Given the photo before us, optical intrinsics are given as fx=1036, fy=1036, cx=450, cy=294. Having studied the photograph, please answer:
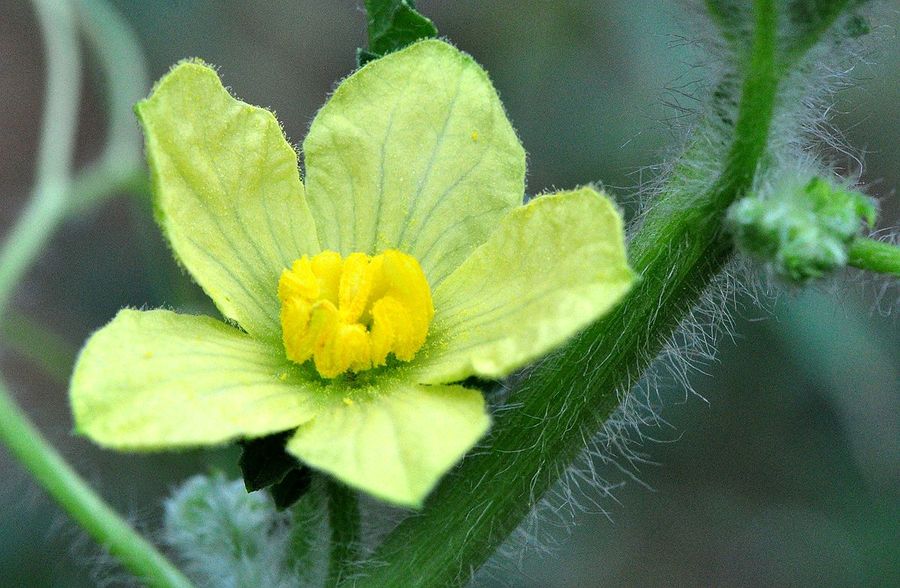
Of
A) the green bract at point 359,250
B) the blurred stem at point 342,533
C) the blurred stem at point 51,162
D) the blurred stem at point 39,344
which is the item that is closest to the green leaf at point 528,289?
the green bract at point 359,250

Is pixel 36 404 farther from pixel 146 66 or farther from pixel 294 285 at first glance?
pixel 294 285

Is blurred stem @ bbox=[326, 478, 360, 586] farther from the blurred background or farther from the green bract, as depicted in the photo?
the blurred background

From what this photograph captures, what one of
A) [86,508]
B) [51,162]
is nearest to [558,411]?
[86,508]

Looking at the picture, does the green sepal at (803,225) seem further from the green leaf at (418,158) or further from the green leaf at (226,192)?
the green leaf at (226,192)

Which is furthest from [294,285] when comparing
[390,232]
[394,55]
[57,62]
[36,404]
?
[36,404]

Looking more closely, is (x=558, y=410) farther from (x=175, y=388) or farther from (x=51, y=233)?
(x=51, y=233)

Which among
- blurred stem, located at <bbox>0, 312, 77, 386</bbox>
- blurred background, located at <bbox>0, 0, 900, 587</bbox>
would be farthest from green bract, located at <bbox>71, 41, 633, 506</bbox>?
blurred stem, located at <bbox>0, 312, 77, 386</bbox>

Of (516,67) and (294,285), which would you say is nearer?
(294,285)
